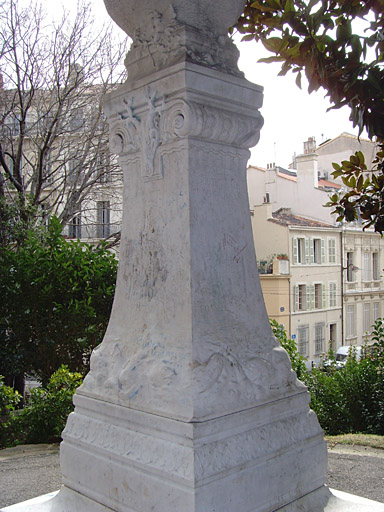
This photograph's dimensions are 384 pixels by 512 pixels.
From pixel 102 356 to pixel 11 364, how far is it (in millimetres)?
4240

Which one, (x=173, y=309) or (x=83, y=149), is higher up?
(x=83, y=149)

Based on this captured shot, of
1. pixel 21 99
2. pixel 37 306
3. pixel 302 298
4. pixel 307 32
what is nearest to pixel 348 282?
pixel 302 298

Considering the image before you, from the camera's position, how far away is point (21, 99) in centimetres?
1095

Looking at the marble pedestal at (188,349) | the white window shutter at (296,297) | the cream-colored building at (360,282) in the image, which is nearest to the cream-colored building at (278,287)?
the white window shutter at (296,297)

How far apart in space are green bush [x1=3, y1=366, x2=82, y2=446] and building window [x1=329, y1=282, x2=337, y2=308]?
73.3 feet

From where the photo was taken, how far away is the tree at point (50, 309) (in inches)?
242

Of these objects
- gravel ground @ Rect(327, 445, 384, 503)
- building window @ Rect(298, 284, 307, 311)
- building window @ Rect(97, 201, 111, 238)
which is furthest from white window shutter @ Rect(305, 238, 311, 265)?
gravel ground @ Rect(327, 445, 384, 503)

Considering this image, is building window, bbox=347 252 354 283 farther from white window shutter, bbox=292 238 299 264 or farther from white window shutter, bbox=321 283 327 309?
white window shutter, bbox=292 238 299 264

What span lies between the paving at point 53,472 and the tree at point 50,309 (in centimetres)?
159

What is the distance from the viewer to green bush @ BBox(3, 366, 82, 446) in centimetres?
502

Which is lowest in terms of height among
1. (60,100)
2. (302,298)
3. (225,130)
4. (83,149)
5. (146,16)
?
(302,298)

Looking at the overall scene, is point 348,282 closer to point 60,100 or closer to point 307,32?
point 60,100

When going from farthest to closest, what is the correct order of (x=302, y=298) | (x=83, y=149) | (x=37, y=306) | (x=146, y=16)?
1. (x=302, y=298)
2. (x=83, y=149)
3. (x=37, y=306)
4. (x=146, y=16)

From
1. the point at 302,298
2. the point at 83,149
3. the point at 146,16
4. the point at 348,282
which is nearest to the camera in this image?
the point at 146,16
